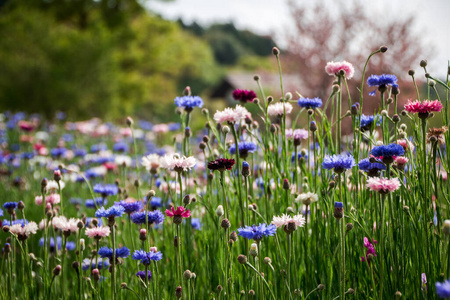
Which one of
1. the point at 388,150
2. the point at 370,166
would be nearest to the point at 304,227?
the point at 370,166

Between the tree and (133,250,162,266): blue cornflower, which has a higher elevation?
the tree

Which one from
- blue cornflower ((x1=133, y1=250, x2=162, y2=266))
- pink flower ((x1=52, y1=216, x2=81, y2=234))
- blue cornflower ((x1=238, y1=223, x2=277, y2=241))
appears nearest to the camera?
blue cornflower ((x1=238, y1=223, x2=277, y2=241))

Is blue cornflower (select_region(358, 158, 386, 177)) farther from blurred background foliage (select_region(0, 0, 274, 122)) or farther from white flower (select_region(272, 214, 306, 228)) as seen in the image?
blurred background foliage (select_region(0, 0, 274, 122))

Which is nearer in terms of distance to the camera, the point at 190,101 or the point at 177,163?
the point at 177,163

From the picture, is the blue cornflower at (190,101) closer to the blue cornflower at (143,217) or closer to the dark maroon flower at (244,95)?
the dark maroon flower at (244,95)

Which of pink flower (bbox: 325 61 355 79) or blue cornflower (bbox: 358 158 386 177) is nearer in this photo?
blue cornflower (bbox: 358 158 386 177)

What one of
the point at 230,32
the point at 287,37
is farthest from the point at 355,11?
the point at 230,32

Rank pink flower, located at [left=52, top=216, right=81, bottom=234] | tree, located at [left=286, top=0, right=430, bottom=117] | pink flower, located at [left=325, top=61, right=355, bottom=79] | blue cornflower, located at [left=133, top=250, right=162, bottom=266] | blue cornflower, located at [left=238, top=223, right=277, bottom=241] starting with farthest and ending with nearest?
1. tree, located at [left=286, top=0, right=430, bottom=117]
2. pink flower, located at [left=325, top=61, right=355, bottom=79]
3. pink flower, located at [left=52, top=216, right=81, bottom=234]
4. blue cornflower, located at [left=133, top=250, right=162, bottom=266]
5. blue cornflower, located at [left=238, top=223, right=277, bottom=241]

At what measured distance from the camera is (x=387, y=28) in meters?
10.2

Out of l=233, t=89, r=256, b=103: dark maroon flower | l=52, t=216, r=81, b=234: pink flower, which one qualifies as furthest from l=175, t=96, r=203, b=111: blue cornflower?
l=52, t=216, r=81, b=234: pink flower

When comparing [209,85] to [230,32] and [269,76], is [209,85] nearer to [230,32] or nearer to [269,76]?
[230,32]

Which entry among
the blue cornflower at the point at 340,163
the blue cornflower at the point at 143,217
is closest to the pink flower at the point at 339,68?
the blue cornflower at the point at 340,163

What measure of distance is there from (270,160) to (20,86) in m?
11.8

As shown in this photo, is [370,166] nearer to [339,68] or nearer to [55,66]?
[339,68]
